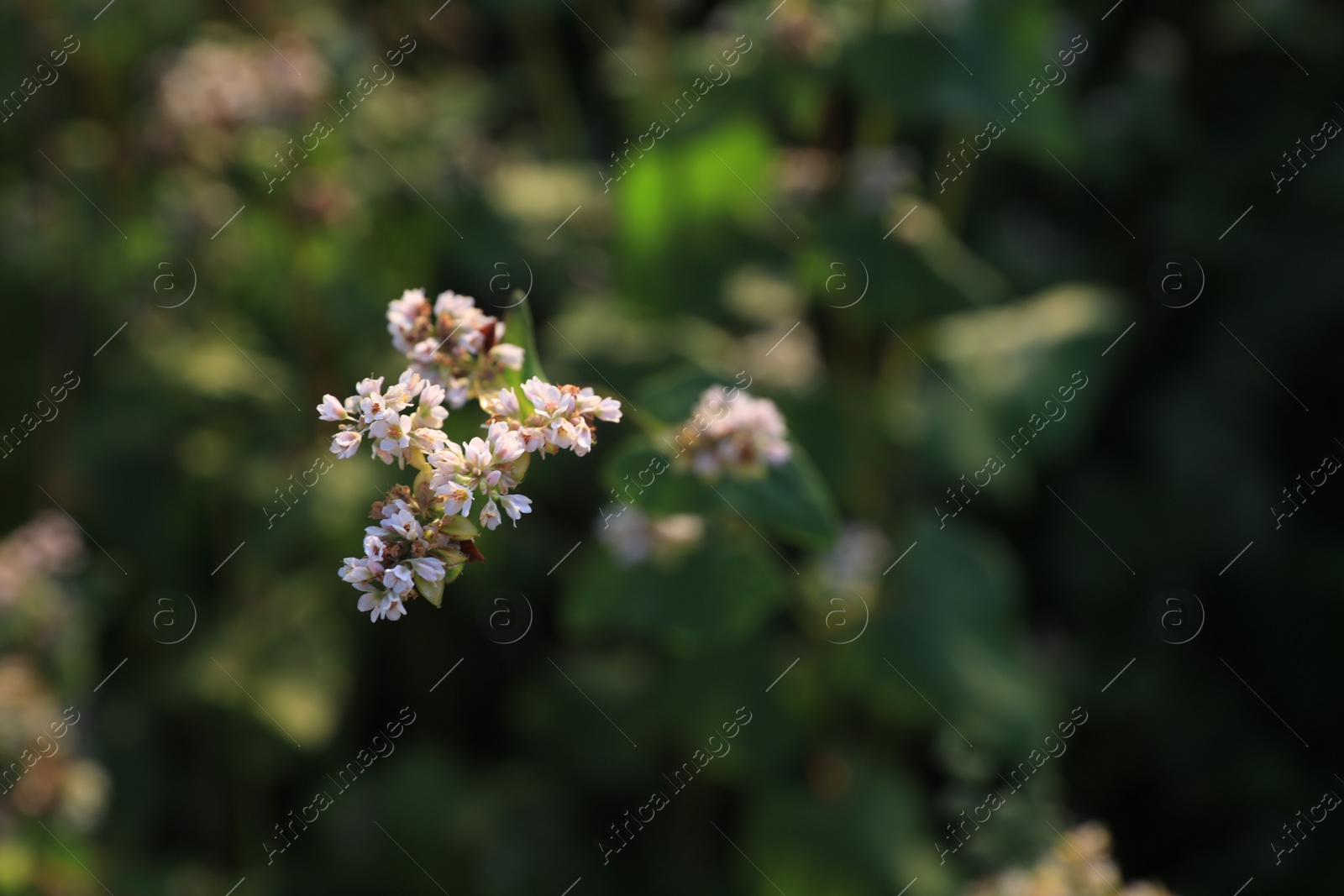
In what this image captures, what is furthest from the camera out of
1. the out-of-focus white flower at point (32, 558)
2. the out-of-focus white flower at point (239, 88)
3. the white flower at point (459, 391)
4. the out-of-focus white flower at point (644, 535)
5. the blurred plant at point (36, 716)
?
the out-of-focus white flower at point (239, 88)

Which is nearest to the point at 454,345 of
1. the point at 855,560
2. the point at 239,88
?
the point at 855,560

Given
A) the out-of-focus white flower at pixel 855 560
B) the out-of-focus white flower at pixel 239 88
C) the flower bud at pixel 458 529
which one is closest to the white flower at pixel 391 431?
the flower bud at pixel 458 529

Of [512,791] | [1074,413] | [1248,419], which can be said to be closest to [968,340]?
[1074,413]

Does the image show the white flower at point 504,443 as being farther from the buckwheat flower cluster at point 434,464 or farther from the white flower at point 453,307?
the white flower at point 453,307

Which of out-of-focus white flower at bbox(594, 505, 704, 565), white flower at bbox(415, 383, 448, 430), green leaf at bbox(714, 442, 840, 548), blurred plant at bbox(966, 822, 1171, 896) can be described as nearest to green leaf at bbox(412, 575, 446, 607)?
white flower at bbox(415, 383, 448, 430)

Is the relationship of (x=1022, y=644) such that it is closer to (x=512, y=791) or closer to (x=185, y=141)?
(x=512, y=791)

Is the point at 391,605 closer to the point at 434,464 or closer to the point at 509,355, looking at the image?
the point at 434,464
